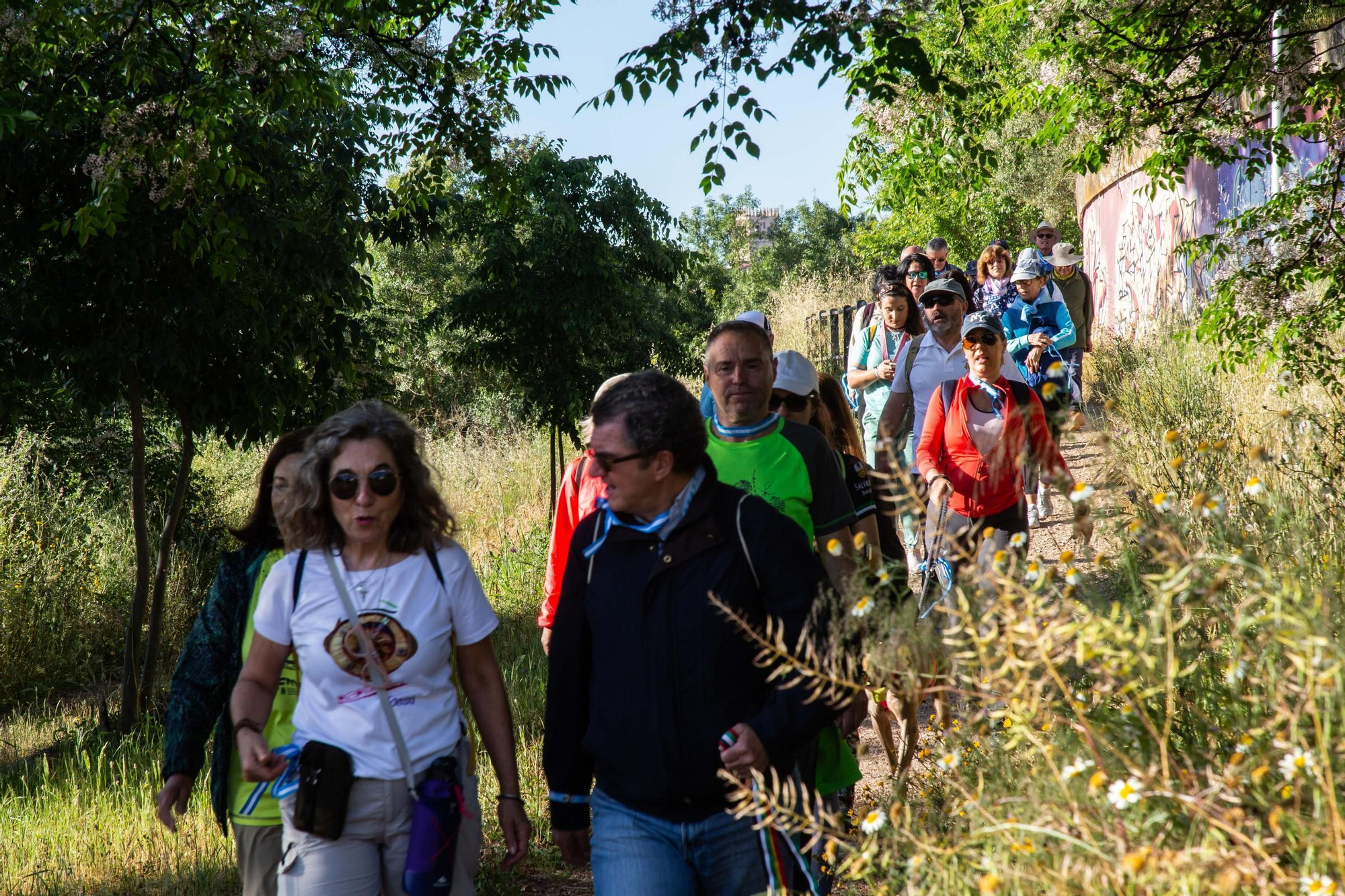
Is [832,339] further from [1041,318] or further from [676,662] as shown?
[676,662]

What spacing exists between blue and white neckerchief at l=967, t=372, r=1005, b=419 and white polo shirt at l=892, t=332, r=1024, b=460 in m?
1.04

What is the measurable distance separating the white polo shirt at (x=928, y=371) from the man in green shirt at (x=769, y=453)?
2.66 meters

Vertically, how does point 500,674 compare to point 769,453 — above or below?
below

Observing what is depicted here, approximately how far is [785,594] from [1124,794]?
107cm

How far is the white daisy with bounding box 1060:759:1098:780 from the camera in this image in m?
1.86

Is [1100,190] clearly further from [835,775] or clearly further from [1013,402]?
[835,775]

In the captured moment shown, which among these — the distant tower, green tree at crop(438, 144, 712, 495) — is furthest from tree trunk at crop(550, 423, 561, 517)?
the distant tower

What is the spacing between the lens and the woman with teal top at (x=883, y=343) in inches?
301

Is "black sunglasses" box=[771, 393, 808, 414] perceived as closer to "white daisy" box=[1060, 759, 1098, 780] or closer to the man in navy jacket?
the man in navy jacket

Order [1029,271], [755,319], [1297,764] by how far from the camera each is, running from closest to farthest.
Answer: [1297,764] → [755,319] → [1029,271]

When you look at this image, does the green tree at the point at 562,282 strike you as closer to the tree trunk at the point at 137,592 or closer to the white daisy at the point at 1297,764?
the tree trunk at the point at 137,592

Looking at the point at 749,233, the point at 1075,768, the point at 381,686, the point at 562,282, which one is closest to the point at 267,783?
the point at 381,686

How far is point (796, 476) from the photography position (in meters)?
3.70

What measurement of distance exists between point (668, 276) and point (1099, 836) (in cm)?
1011
